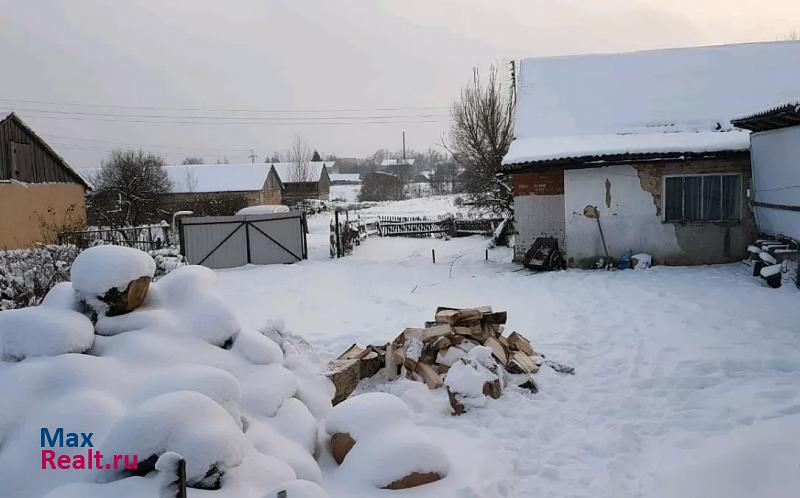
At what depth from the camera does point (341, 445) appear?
4355mm

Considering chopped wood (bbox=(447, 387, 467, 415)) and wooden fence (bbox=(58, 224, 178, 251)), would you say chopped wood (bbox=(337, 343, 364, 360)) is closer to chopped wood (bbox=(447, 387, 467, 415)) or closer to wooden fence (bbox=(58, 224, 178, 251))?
chopped wood (bbox=(447, 387, 467, 415))

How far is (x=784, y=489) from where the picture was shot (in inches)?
140

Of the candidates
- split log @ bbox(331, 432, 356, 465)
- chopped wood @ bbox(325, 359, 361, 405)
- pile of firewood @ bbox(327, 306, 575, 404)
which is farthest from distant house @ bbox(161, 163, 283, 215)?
split log @ bbox(331, 432, 356, 465)

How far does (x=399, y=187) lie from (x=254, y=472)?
58779 millimetres

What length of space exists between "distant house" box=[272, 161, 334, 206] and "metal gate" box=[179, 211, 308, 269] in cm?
3627

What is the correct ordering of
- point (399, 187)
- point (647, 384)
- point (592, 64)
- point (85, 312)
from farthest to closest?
point (399, 187) < point (592, 64) < point (647, 384) < point (85, 312)

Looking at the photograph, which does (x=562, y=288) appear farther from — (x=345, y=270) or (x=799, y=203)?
(x=345, y=270)

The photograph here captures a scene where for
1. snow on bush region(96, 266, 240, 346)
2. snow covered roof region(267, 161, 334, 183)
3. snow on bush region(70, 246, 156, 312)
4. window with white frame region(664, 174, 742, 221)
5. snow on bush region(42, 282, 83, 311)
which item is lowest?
snow on bush region(96, 266, 240, 346)

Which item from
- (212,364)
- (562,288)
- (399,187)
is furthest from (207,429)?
(399,187)

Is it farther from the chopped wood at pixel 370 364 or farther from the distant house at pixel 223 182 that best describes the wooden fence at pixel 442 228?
the chopped wood at pixel 370 364

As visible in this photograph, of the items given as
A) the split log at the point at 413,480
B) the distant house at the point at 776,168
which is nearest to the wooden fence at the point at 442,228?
the distant house at the point at 776,168

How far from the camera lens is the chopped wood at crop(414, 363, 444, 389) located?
5941 mm

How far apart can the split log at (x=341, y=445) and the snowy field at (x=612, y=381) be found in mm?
117

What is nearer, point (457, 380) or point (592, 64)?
point (457, 380)
